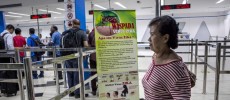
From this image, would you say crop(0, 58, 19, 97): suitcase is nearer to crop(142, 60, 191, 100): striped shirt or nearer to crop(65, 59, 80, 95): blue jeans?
crop(65, 59, 80, 95): blue jeans

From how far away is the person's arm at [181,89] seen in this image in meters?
0.84

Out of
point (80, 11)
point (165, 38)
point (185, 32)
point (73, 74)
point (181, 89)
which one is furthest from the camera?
point (185, 32)

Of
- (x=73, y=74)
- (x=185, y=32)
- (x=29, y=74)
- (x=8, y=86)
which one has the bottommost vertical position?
(x=8, y=86)

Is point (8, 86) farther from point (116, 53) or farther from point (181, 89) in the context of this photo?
point (181, 89)

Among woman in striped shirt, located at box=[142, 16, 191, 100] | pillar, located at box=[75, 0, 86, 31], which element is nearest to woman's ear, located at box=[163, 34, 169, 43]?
woman in striped shirt, located at box=[142, 16, 191, 100]

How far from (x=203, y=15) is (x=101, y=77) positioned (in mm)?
15430

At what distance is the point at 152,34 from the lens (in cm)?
100

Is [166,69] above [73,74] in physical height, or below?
above

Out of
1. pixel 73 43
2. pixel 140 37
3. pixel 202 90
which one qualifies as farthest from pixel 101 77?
pixel 140 37

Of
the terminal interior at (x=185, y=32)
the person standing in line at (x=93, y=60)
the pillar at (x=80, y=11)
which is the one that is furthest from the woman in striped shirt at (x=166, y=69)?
the pillar at (x=80, y=11)

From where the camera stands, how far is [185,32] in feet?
43.8

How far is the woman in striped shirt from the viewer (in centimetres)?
85

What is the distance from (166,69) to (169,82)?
0.06m

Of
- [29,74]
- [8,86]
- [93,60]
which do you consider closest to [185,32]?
[93,60]
